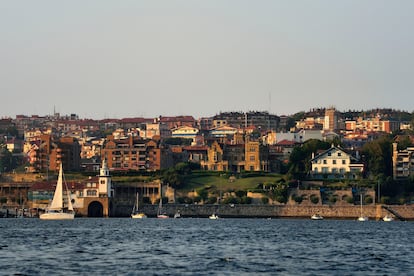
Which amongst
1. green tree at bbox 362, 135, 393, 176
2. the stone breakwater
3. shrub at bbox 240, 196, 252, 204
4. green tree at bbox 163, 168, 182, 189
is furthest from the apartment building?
green tree at bbox 163, 168, 182, 189

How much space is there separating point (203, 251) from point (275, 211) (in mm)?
76216

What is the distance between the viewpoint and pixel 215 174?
17750 centimetres

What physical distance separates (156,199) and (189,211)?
11624 mm

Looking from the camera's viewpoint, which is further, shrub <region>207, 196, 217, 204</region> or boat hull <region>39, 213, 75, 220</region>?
shrub <region>207, 196, 217, 204</region>

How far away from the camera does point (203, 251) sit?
78500mm

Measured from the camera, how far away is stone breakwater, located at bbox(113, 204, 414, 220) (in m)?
149

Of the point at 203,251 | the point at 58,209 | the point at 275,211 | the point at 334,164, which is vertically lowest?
the point at 203,251

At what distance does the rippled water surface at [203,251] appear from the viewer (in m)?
65.1

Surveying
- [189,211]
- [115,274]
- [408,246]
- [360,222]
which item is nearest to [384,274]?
[115,274]

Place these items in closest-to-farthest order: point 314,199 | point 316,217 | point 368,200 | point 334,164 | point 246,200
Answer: point 316,217, point 368,200, point 314,199, point 246,200, point 334,164

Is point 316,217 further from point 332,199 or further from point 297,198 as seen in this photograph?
point 297,198

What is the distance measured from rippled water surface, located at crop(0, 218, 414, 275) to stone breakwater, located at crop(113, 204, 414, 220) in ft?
112

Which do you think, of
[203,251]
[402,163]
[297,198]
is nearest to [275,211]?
[297,198]

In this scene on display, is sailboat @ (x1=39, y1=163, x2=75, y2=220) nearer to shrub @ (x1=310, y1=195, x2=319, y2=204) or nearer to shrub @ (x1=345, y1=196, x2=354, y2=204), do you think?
shrub @ (x1=310, y1=195, x2=319, y2=204)
